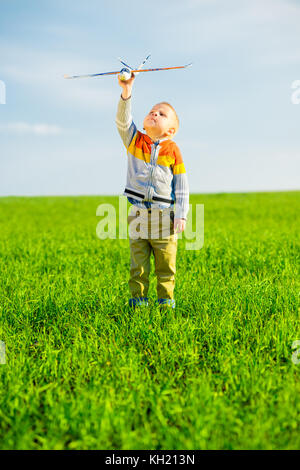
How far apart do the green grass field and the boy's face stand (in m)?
1.72

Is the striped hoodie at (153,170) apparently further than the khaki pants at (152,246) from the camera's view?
No

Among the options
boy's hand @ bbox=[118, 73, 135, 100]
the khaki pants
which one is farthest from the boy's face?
the khaki pants

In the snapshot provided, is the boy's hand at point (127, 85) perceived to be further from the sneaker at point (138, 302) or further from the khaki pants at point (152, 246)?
the sneaker at point (138, 302)

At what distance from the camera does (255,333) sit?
11.5 ft

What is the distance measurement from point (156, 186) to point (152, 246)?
62 centimetres

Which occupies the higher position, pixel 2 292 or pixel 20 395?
pixel 2 292

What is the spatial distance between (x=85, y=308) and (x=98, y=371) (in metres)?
1.29

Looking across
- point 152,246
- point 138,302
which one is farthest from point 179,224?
point 138,302

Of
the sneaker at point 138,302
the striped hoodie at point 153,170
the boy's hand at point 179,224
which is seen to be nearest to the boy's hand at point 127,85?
the striped hoodie at point 153,170

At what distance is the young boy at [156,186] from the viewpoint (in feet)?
12.6

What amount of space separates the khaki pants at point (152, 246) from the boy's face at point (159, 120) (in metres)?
0.75

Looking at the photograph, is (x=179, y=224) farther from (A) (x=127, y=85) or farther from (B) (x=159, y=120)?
(A) (x=127, y=85)

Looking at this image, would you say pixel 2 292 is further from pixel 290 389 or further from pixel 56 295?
pixel 290 389

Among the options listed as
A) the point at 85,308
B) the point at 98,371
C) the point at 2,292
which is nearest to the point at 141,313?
the point at 85,308
